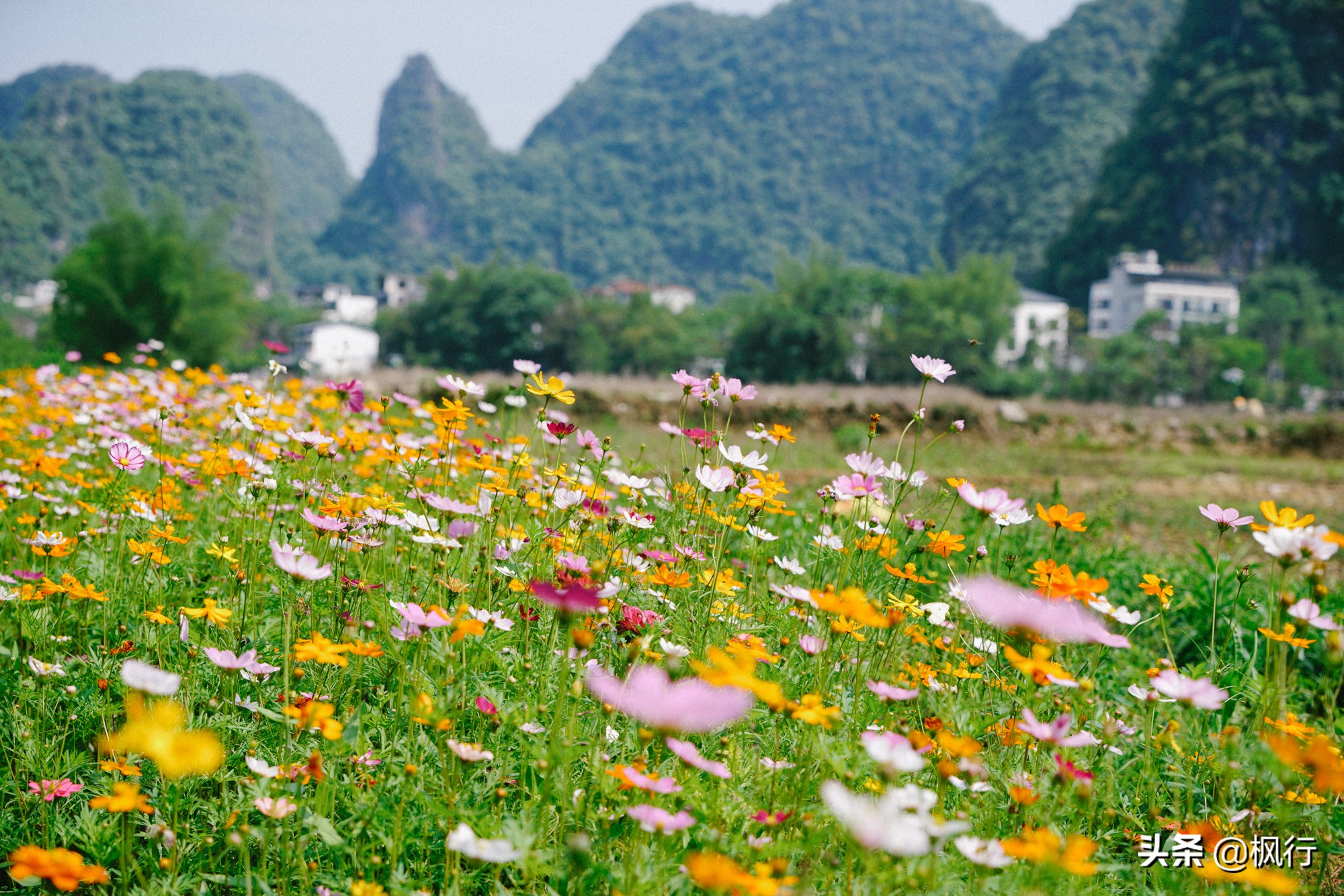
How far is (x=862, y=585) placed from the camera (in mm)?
1354

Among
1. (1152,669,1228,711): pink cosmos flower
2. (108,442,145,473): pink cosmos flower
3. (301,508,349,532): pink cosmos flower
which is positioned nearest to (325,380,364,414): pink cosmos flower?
(108,442,145,473): pink cosmos flower

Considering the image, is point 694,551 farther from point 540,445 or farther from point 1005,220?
point 1005,220

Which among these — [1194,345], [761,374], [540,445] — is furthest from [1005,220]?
[540,445]

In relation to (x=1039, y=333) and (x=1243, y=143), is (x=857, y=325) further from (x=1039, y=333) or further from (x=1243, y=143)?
(x=1243, y=143)

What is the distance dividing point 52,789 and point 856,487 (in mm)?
1162

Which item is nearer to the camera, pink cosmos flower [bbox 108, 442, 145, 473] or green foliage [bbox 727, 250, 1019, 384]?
pink cosmos flower [bbox 108, 442, 145, 473]

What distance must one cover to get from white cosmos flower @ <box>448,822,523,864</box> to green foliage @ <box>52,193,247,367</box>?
42.8 ft

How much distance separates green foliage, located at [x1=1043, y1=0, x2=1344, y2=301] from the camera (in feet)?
126

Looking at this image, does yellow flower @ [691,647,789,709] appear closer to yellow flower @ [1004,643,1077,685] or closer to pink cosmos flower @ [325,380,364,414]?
yellow flower @ [1004,643,1077,685]

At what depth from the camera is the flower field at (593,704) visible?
30.5 inches

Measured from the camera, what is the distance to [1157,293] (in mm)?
38844

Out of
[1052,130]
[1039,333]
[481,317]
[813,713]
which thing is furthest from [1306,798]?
[1052,130]

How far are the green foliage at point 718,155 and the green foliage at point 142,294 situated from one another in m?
65.5

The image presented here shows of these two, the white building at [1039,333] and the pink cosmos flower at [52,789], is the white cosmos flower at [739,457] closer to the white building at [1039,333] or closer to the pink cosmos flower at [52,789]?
the pink cosmos flower at [52,789]
